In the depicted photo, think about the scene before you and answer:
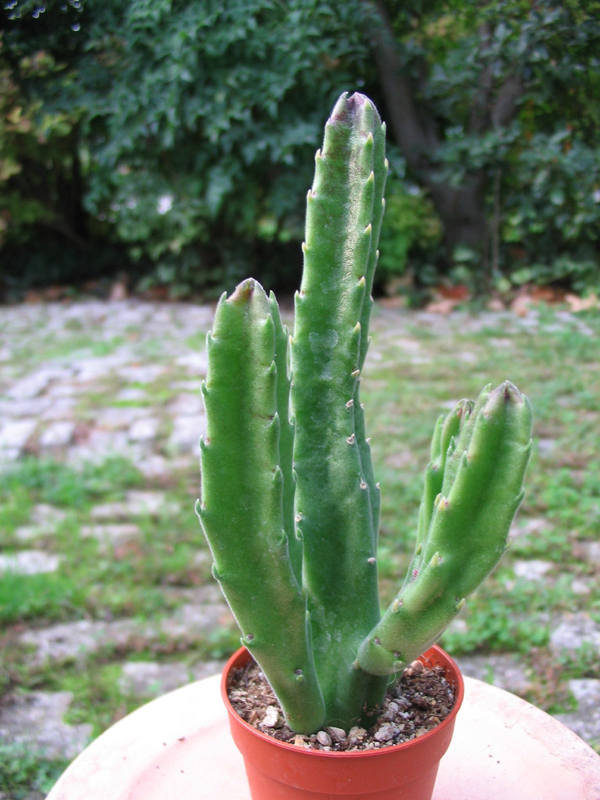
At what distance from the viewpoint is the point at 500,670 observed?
2.00 m

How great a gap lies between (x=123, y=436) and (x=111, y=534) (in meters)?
0.82

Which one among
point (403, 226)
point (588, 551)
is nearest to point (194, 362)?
point (403, 226)

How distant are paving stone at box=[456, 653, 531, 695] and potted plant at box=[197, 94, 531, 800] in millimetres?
961

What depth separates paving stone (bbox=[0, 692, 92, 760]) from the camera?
1.79 meters

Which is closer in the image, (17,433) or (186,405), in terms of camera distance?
(17,433)

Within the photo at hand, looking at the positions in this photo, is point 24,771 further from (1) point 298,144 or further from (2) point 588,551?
(1) point 298,144

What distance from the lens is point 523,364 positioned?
3.95 metres

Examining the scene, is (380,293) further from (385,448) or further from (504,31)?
(385,448)

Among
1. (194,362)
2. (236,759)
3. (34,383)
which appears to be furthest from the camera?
(194,362)

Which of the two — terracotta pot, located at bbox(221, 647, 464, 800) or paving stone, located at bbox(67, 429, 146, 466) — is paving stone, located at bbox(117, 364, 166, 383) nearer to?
paving stone, located at bbox(67, 429, 146, 466)

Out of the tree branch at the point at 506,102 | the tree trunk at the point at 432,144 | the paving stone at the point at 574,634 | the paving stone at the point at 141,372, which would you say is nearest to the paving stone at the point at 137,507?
the paving stone at the point at 141,372

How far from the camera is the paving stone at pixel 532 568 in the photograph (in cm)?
237

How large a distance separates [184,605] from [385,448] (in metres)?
1.19

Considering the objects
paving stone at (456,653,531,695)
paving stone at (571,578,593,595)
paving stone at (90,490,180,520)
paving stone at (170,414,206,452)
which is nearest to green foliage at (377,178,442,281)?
paving stone at (170,414,206,452)
